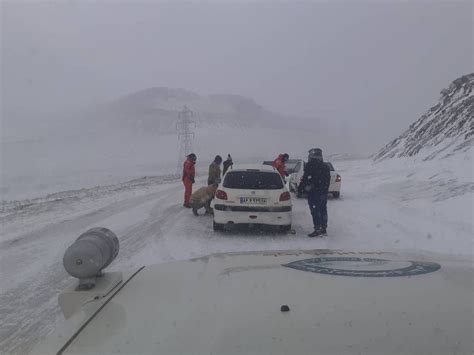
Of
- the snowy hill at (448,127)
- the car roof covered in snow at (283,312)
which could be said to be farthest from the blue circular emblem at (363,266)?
the snowy hill at (448,127)

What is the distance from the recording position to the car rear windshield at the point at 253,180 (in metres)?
9.87

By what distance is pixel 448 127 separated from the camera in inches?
928

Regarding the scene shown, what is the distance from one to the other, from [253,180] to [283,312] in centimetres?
767

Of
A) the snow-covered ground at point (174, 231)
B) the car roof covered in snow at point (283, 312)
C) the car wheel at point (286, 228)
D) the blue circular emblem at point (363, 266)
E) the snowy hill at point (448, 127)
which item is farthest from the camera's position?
the snowy hill at point (448, 127)

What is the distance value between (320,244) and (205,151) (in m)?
77.0

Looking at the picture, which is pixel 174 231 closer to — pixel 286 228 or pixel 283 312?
pixel 286 228

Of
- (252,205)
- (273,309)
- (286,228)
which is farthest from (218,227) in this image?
(273,309)

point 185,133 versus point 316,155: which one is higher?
point 185,133

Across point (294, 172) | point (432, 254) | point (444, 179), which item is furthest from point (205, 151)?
point (432, 254)

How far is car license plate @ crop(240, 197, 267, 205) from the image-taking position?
9.55 metres

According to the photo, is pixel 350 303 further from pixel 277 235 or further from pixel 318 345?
pixel 277 235

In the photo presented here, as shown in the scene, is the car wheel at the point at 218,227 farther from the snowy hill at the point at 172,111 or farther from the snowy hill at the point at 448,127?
the snowy hill at the point at 172,111

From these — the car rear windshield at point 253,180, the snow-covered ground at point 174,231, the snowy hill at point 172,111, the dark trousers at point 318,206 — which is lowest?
the snow-covered ground at point 174,231

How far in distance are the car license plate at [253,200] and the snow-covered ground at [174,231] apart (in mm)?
762
